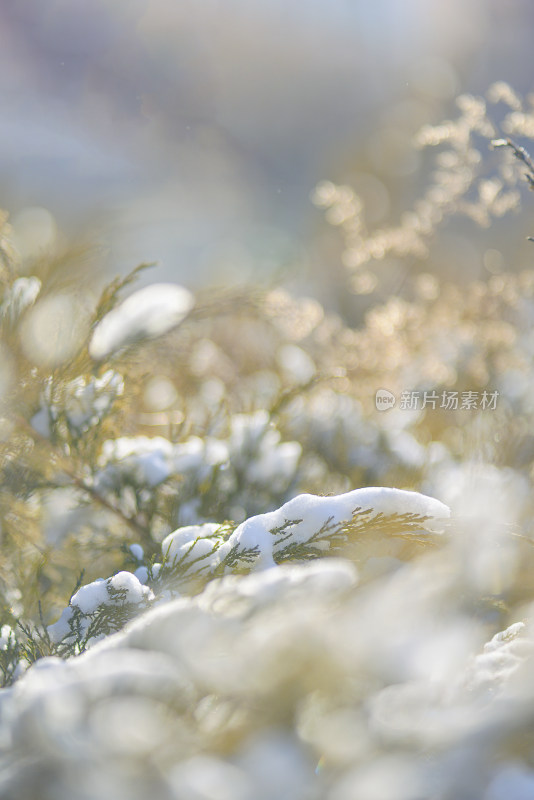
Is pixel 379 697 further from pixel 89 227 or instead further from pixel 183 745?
pixel 89 227

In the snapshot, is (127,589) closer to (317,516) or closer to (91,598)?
(91,598)

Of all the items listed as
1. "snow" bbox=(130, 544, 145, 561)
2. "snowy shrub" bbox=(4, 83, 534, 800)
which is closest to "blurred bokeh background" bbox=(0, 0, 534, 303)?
"snowy shrub" bbox=(4, 83, 534, 800)

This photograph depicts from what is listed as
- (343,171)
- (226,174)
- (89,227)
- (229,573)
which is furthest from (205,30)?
(229,573)

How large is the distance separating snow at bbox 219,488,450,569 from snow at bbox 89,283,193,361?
361 millimetres

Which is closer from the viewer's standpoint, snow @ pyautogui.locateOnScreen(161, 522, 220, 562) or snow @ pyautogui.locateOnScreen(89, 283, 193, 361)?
snow @ pyautogui.locateOnScreen(161, 522, 220, 562)

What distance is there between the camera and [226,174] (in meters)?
5.01

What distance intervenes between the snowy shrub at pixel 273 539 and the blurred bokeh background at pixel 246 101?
8.56 feet

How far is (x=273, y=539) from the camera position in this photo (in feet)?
1.99

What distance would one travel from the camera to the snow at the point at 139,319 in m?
0.82

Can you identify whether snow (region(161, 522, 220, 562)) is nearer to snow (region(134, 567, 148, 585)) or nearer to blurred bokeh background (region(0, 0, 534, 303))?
snow (region(134, 567, 148, 585))

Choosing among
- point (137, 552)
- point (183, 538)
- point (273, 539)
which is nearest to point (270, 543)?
point (273, 539)

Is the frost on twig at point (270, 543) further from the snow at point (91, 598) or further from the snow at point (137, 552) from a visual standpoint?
the snow at point (137, 552)

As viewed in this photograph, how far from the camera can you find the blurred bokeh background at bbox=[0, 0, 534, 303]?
4387mm

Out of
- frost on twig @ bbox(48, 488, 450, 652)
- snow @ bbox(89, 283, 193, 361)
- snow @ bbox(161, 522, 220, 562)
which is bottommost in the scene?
frost on twig @ bbox(48, 488, 450, 652)
